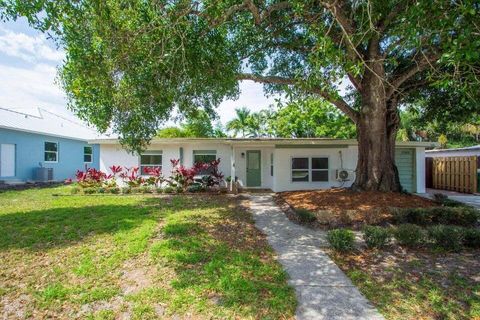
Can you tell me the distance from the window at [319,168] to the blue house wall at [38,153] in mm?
16206

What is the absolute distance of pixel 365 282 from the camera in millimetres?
4301

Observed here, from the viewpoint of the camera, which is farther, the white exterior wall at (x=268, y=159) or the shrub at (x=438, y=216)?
the white exterior wall at (x=268, y=159)

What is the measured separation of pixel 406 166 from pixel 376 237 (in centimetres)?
1146

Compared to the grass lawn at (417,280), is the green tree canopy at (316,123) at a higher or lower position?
higher

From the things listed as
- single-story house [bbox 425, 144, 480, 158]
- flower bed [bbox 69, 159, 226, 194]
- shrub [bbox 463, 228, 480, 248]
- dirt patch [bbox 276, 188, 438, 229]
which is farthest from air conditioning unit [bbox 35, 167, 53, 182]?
single-story house [bbox 425, 144, 480, 158]

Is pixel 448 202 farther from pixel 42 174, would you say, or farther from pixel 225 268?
pixel 42 174

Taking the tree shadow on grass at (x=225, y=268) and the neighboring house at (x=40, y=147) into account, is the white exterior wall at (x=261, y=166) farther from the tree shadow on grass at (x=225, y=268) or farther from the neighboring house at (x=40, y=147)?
the neighboring house at (x=40, y=147)

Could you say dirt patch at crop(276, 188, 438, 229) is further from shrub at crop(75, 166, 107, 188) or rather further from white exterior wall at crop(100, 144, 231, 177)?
shrub at crop(75, 166, 107, 188)

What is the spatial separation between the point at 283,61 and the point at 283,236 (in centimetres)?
727

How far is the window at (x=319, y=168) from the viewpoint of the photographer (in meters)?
15.1

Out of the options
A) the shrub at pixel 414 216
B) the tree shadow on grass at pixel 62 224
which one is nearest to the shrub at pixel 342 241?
the shrub at pixel 414 216

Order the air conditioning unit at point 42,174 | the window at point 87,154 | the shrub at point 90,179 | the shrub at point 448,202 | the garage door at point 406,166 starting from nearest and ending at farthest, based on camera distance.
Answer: the shrub at point 448,202, the shrub at point 90,179, the garage door at point 406,166, the air conditioning unit at point 42,174, the window at point 87,154

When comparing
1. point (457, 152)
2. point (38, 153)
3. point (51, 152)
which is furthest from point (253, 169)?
point (51, 152)

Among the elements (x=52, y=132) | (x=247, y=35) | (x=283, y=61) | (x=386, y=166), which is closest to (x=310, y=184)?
(x=386, y=166)
